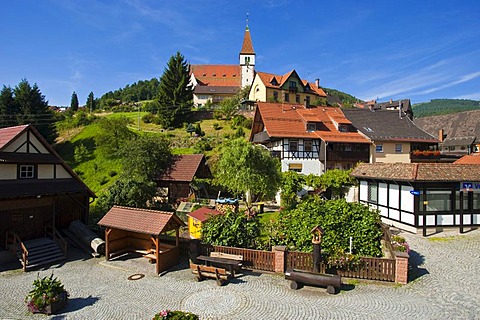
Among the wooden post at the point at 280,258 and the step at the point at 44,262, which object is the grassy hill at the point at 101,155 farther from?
the wooden post at the point at 280,258

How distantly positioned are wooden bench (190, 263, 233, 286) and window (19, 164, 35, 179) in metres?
11.6

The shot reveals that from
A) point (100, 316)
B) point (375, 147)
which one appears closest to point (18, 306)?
point (100, 316)

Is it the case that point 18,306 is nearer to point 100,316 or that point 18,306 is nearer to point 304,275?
point 100,316

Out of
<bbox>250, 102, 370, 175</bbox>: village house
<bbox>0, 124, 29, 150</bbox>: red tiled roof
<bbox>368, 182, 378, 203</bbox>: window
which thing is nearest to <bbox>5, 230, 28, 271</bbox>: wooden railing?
<bbox>0, 124, 29, 150</bbox>: red tiled roof

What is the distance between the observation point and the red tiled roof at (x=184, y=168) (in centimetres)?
2856

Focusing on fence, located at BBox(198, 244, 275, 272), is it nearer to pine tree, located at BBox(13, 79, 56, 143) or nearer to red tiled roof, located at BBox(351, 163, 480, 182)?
red tiled roof, located at BBox(351, 163, 480, 182)

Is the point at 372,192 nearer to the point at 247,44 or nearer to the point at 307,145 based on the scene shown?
the point at 307,145

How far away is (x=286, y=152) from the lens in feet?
107

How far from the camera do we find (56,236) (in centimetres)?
1844

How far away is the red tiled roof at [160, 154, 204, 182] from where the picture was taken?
28561 mm

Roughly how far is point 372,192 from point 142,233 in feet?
55.3

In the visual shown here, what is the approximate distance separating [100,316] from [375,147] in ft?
104

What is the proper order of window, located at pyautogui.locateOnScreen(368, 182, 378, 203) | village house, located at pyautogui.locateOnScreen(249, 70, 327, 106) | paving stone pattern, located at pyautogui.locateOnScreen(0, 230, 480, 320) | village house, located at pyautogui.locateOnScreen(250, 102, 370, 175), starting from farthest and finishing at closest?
village house, located at pyautogui.locateOnScreen(249, 70, 327, 106) → village house, located at pyautogui.locateOnScreen(250, 102, 370, 175) → window, located at pyautogui.locateOnScreen(368, 182, 378, 203) → paving stone pattern, located at pyautogui.locateOnScreen(0, 230, 480, 320)

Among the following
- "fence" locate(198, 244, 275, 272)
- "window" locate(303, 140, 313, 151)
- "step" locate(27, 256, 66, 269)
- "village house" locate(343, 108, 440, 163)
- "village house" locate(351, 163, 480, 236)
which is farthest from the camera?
"village house" locate(343, 108, 440, 163)
